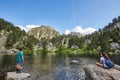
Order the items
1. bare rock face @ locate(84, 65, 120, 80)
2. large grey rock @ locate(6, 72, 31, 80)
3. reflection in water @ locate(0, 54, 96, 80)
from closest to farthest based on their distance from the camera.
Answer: bare rock face @ locate(84, 65, 120, 80)
large grey rock @ locate(6, 72, 31, 80)
reflection in water @ locate(0, 54, 96, 80)

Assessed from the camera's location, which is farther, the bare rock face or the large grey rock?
the large grey rock

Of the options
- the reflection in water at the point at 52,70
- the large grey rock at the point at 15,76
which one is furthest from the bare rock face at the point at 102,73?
the large grey rock at the point at 15,76

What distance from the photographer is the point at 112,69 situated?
113ft

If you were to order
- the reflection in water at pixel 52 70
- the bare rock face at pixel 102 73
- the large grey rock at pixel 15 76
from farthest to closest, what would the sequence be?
1. the reflection in water at pixel 52 70
2. the large grey rock at pixel 15 76
3. the bare rock face at pixel 102 73

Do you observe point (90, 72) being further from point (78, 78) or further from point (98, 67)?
point (78, 78)

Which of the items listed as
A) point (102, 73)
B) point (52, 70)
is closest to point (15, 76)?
point (102, 73)

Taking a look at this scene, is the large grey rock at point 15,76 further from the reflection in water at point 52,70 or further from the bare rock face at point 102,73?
the bare rock face at point 102,73

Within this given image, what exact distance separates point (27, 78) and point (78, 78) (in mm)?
10622

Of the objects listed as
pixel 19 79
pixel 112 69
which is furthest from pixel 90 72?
pixel 19 79

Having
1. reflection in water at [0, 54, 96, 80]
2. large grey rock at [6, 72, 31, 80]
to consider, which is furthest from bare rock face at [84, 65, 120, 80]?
large grey rock at [6, 72, 31, 80]

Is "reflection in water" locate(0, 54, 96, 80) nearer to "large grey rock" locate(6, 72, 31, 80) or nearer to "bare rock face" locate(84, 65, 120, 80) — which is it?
"large grey rock" locate(6, 72, 31, 80)

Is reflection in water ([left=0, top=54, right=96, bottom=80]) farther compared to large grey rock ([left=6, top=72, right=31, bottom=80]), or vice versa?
reflection in water ([left=0, top=54, right=96, bottom=80])

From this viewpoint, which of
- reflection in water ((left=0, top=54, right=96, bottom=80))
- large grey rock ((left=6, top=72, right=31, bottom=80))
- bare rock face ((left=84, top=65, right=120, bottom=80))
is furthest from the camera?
reflection in water ((left=0, top=54, right=96, bottom=80))

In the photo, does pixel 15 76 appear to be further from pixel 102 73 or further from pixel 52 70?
pixel 52 70
